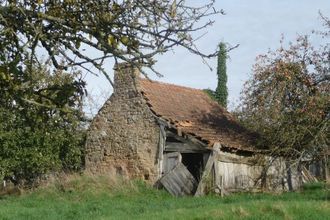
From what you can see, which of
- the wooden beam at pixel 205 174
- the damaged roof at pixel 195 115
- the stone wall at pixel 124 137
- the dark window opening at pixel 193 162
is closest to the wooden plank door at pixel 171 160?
the stone wall at pixel 124 137

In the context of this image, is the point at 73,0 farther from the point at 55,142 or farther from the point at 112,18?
the point at 55,142

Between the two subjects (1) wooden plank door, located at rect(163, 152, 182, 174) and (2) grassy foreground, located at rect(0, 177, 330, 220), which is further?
(1) wooden plank door, located at rect(163, 152, 182, 174)

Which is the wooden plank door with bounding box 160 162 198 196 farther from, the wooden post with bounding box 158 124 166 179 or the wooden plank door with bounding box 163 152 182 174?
the wooden post with bounding box 158 124 166 179

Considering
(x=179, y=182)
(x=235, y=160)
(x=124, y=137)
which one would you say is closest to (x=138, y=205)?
(x=179, y=182)

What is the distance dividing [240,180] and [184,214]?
11502 millimetres

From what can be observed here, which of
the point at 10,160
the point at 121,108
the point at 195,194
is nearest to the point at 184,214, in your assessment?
the point at 195,194

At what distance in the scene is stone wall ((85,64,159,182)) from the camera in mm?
24000

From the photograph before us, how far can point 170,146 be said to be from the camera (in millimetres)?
23578

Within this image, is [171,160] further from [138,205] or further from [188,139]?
[138,205]

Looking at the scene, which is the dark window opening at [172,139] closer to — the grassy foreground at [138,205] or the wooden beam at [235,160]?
the wooden beam at [235,160]

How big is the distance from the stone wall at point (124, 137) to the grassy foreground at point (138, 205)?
1.36 meters

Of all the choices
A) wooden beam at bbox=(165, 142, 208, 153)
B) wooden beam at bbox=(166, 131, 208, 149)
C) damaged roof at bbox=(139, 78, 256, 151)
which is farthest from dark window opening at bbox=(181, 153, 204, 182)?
damaged roof at bbox=(139, 78, 256, 151)

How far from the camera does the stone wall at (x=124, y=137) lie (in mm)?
24000

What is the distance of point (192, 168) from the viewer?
2491 centimetres
